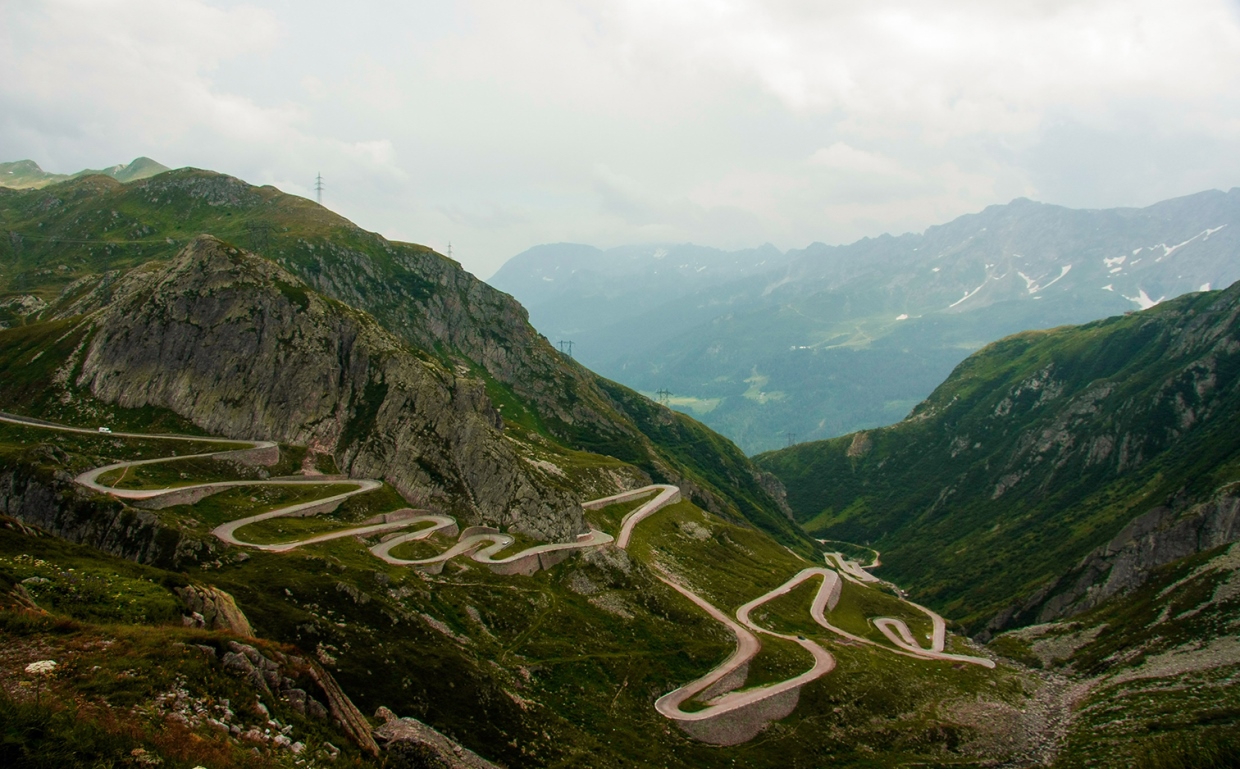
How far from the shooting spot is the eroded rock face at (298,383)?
391 ft

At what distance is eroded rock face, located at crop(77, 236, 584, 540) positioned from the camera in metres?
119

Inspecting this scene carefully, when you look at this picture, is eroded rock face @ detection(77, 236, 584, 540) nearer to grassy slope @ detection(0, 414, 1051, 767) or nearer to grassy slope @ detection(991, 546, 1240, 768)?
grassy slope @ detection(0, 414, 1051, 767)

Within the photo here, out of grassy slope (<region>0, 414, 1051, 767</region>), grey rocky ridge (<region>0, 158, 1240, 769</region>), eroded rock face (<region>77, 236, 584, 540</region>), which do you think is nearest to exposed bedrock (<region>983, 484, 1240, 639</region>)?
grey rocky ridge (<region>0, 158, 1240, 769</region>)

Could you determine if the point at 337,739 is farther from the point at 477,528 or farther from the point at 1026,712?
the point at 1026,712

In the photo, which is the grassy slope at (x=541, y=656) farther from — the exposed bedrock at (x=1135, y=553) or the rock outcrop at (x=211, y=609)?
the exposed bedrock at (x=1135, y=553)

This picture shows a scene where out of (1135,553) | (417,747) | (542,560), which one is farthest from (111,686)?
(1135,553)

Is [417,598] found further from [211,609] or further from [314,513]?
[211,609]

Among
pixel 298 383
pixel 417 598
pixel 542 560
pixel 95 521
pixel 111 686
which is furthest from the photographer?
pixel 298 383

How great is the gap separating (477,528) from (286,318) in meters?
54.7

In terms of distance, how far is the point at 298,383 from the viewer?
12500 cm

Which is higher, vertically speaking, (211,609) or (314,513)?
(211,609)

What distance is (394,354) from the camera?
13512cm

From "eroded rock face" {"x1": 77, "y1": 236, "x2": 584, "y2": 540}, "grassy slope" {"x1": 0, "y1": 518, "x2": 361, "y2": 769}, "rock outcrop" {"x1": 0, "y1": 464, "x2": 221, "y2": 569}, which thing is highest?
"eroded rock face" {"x1": 77, "y1": 236, "x2": 584, "y2": 540}

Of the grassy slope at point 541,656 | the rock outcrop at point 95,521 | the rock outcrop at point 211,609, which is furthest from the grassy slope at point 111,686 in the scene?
the rock outcrop at point 95,521
